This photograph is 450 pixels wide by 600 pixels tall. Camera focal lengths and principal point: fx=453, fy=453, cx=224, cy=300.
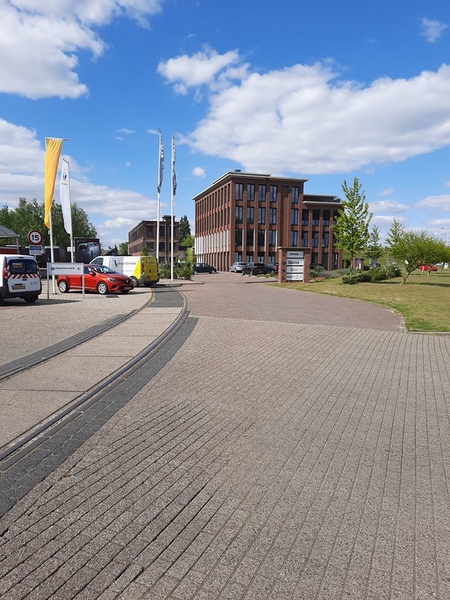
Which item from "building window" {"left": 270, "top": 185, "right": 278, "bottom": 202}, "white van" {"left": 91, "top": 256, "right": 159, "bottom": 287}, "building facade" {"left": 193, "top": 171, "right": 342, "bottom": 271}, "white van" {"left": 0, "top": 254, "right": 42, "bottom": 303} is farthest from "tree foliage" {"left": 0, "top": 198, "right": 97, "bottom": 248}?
"white van" {"left": 0, "top": 254, "right": 42, "bottom": 303}

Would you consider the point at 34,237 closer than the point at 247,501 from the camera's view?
No

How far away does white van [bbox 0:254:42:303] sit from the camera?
1582cm

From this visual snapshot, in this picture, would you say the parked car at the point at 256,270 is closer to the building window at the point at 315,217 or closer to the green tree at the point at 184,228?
the building window at the point at 315,217

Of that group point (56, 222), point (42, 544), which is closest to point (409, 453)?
point (42, 544)

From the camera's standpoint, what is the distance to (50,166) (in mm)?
23109

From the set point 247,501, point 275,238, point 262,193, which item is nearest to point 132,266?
point 247,501

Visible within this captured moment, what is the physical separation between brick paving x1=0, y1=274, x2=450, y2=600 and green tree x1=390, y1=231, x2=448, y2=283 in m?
27.6

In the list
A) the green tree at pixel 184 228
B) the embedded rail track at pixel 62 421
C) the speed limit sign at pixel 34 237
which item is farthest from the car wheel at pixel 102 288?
the green tree at pixel 184 228

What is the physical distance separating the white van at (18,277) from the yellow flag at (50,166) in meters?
7.32

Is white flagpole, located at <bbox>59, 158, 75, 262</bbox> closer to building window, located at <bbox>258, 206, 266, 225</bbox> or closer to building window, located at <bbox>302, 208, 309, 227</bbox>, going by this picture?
building window, located at <bbox>258, 206, 266, 225</bbox>

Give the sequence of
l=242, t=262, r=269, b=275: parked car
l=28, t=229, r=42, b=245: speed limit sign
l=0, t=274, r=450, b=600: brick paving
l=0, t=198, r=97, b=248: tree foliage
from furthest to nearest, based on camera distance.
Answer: l=0, t=198, r=97, b=248: tree foliage, l=242, t=262, r=269, b=275: parked car, l=28, t=229, r=42, b=245: speed limit sign, l=0, t=274, r=450, b=600: brick paving

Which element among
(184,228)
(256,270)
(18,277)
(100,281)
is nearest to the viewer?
(18,277)

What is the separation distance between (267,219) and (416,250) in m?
44.5

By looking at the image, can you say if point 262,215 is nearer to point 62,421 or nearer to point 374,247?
point 374,247
